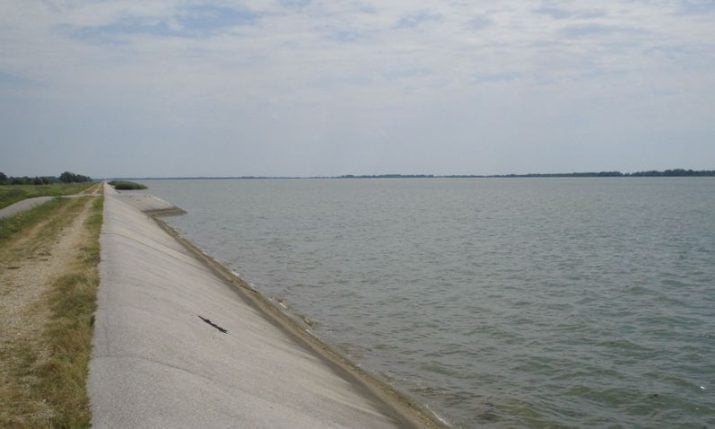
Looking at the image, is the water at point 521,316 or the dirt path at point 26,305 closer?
the dirt path at point 26,305

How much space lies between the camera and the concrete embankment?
284 inches

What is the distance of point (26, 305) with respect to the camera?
12234 mm

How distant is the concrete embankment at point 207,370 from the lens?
7.22 metres

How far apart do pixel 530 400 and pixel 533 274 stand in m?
14.2

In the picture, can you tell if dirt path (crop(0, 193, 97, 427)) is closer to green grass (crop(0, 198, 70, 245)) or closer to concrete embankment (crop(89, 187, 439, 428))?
green grass (crop(0, 198, 70, 245))

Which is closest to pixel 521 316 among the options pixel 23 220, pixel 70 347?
pixel 70 347

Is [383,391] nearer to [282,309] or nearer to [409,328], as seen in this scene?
[409,328]

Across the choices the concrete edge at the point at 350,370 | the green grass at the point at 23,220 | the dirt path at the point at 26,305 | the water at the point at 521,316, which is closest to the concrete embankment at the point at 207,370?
the concrete edge at the point at 350,370

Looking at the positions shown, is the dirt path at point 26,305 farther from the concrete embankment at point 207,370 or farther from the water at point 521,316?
the water at point 521,316

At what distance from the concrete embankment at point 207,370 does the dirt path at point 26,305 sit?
0.81 m

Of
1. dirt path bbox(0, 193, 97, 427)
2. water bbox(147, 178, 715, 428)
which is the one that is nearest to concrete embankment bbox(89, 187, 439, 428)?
dirt path bbox(0, 193, 97, 427)

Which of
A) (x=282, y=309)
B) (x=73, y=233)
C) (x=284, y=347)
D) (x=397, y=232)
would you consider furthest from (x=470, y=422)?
(x=397, y=232)

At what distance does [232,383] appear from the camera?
8.76 metres

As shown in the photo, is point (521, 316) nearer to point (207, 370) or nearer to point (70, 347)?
point (207, 370)
